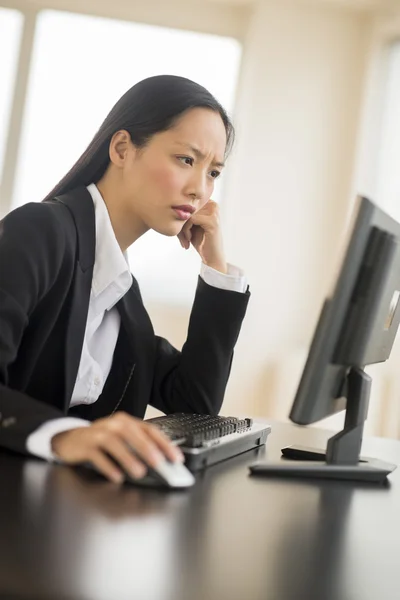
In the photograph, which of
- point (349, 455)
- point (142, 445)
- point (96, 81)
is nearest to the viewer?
point (142, 445)

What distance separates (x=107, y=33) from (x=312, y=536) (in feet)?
15.3

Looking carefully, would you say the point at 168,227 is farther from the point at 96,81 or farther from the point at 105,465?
the point at 96,81

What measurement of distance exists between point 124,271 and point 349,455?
1.95ft

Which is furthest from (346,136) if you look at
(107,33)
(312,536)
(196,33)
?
(312,536)

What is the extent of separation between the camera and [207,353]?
1828 mm

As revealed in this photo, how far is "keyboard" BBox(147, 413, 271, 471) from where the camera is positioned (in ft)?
3.85

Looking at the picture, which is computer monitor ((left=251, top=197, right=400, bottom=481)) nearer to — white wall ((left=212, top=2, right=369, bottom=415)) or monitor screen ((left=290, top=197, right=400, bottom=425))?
monitor screen ((left=290, top=197, right=400, bottom=425))

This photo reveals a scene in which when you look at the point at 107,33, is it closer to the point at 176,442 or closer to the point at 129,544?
the point at 176,442

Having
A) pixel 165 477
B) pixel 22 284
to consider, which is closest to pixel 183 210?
pixel 22 284

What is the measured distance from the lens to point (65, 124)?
16.7 ft

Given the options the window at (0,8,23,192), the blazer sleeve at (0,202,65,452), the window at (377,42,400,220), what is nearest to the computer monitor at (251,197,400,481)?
the blazer sleeve at (0,202,65,452)

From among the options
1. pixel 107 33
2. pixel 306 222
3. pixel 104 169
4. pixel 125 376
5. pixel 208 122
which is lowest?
pixel 125 376

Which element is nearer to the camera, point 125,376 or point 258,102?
point 125,376

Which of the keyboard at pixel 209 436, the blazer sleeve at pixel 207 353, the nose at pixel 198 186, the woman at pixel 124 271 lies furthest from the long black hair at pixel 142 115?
the keyboard at pixel 209 436
